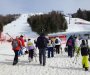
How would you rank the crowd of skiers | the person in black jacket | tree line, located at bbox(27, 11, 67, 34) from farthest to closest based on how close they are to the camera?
1. tree line, located at bbox(27, 11, 67, 34)
2. the crowd of skiers
3. the person in black jacket

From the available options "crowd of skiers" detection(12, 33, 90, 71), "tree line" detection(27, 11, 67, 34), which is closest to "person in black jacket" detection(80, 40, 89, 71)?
"crowd of skiers" detection(12, 33, 90, 71)

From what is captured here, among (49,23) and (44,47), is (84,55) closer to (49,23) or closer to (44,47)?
(44,47)

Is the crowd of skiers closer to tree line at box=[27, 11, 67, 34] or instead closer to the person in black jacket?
the person in black jacket

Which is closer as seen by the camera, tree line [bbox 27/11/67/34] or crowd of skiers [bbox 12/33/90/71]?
crowd of skiers [bbox 12/33/90/71]

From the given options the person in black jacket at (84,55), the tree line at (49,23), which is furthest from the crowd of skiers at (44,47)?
the tree line at (49,23)

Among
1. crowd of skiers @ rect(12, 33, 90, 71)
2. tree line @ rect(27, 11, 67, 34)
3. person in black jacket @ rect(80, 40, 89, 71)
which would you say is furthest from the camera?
tree line @ rect(27, 11, 67, 34)

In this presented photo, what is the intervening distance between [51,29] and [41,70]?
61.1 metres

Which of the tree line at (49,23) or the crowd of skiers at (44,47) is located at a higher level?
the crowd of skiers at (44,47)

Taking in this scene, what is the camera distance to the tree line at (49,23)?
78463 millimetres

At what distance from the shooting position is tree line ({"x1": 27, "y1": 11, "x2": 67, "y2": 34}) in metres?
78.5

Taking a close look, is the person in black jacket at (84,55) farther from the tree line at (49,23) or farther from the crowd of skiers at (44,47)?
the tree line at (49,23)

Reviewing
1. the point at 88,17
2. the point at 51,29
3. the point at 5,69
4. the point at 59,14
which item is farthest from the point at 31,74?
the point at 88,17

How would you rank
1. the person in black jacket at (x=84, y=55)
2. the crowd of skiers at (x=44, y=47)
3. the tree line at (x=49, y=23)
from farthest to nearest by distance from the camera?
the tree line at (x=49, y=23) < the crowd of skiers at (x=44, y=47) < the person in black jacket at (x=84, y=55)

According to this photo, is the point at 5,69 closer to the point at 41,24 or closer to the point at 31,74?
the point at 31,74
